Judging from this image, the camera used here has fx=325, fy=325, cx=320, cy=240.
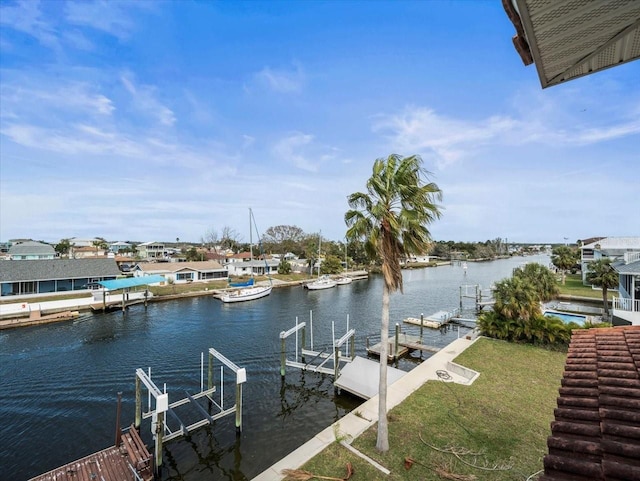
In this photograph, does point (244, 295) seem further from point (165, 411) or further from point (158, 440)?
point (158, 440)

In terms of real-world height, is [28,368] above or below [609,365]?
below

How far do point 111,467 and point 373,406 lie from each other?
32.7 ft

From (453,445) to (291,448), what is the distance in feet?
21.1

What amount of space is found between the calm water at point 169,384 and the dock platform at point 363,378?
3.07 ft

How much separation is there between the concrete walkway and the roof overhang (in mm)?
11594

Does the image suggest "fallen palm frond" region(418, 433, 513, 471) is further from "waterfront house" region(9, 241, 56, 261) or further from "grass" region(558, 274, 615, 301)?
"waterfront house" region(9, 241, 56, 261)

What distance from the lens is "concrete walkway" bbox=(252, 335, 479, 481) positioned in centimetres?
1043

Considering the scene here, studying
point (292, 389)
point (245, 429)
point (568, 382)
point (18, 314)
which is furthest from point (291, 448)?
point (18, 314)

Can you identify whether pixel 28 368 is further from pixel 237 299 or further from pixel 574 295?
pixel 574 295

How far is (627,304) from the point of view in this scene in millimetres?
22188

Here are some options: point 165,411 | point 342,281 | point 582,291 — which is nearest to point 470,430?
point 165,411

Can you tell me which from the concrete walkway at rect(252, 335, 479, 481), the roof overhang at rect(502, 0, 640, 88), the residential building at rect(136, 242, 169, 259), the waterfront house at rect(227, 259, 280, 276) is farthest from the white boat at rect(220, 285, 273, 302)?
the residential building at rect(136, 242, 169, 259)

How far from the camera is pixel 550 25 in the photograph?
306 centimetres

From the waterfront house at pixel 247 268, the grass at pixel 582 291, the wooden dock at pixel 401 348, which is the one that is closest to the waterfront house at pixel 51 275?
the waterfront house at pixel 247 268
